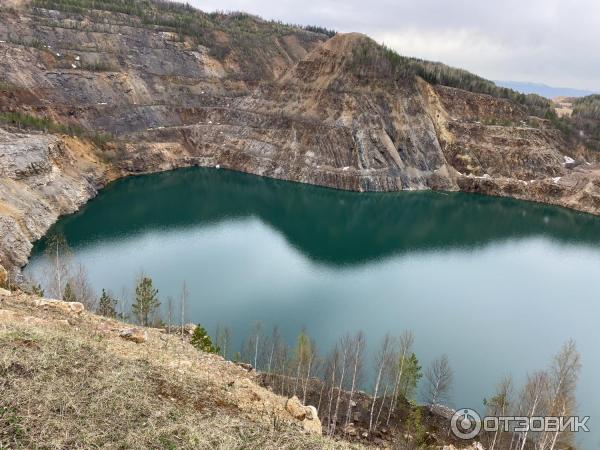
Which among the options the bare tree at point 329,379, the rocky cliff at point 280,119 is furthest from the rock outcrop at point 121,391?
the rocky cliff at point 280,119

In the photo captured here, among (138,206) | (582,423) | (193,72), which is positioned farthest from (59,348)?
(193,72)

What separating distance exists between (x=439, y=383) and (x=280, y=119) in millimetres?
76366

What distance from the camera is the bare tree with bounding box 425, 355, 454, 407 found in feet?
95.3

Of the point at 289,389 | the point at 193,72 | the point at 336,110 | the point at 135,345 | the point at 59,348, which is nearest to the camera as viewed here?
the point at 59,348

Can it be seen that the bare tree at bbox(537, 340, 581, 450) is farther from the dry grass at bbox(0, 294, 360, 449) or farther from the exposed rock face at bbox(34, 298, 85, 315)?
the exposed rock face at bbox(34, 298, 85, 315)

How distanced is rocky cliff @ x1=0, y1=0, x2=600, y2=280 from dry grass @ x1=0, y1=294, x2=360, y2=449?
2494 inches

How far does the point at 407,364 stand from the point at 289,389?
24.9 ft

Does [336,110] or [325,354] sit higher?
[336,110]

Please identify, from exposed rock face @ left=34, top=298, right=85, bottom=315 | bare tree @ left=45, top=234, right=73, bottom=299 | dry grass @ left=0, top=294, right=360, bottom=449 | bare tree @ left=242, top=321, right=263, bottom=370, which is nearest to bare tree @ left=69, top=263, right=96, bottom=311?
bare tree @ left=45, top=234, right=73, bottom=299

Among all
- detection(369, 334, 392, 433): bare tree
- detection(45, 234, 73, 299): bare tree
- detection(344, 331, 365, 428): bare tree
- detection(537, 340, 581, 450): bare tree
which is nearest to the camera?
detection(537, 340, 581, 450): bare tree

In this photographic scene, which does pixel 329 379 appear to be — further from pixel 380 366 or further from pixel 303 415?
pixel 303 415

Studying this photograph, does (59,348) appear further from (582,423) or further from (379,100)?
(379,100)

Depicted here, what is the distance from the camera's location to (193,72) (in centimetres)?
11188

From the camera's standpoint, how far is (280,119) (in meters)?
96.0
